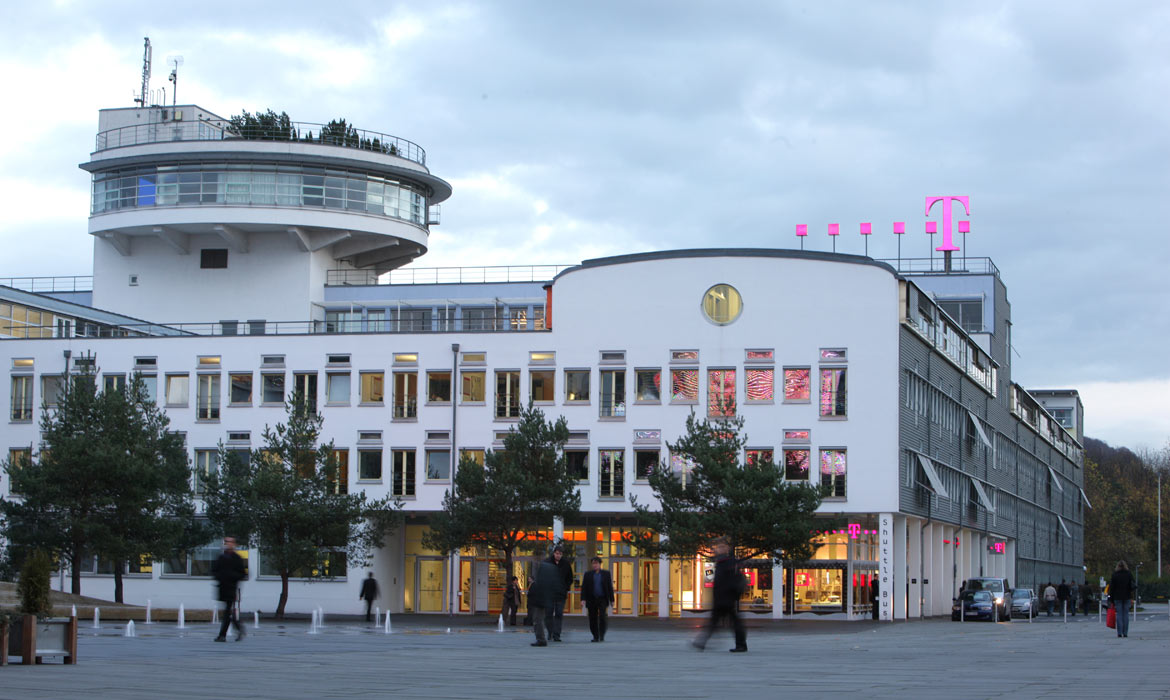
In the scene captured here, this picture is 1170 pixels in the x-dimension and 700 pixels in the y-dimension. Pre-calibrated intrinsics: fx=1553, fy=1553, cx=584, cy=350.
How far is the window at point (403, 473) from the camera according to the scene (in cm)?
5950

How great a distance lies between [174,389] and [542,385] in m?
15.0

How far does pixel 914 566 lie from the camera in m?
63.0

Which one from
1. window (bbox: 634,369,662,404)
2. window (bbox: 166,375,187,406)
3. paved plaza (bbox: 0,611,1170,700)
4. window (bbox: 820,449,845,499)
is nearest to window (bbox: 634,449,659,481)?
window (bbox: 634,369,662,404)

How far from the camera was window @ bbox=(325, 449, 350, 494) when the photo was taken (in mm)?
51500

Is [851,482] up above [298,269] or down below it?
below

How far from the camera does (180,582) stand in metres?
61.3

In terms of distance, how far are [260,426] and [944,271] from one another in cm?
4468

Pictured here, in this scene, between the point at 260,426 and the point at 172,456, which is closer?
the point at 172,456

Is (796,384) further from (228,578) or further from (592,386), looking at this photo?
Answer: (228,578)

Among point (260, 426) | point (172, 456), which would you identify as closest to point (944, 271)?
point (260, 426)

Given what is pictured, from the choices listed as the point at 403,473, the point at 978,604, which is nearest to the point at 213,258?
the point at 403,473

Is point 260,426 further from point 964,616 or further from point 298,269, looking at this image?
point 964,616

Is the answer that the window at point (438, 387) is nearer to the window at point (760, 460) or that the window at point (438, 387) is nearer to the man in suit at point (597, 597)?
the window at point (760, 460)

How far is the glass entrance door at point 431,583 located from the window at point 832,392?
16.3m
